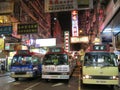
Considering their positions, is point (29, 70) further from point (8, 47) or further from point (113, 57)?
point (8, 47)

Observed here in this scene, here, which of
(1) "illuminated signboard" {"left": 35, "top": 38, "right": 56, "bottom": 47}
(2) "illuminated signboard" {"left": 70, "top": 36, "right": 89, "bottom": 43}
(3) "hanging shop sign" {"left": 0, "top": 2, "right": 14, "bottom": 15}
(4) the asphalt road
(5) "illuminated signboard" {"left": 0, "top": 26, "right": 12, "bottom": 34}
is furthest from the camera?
(2) "illuminated signboard" {"left": 70, "top": 36, "right": 89, "bottom": 43}

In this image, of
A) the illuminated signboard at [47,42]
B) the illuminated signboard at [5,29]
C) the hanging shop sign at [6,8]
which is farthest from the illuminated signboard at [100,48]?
the illuminated signboard at [47,42]

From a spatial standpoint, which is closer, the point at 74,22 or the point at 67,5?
the point at 67,5

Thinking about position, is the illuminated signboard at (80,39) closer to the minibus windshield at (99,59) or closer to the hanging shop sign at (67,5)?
the hanging shop sign at (67,5)

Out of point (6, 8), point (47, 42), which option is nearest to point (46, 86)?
point (6, 8)

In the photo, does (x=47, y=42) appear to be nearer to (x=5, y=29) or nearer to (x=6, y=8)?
(x=5, y=29)

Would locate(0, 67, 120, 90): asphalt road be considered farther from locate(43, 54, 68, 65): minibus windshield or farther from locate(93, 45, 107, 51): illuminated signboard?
locate(93, 45, 107, 51): illuminated signboard

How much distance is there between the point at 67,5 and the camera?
53.8ft

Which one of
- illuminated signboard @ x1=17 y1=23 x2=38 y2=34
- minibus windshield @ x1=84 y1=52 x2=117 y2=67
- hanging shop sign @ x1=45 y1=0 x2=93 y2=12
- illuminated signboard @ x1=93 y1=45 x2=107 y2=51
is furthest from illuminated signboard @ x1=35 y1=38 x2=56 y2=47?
minibus windshield @ x1=84 y1=52 x2=117 y2=67

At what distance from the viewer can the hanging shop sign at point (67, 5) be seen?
643 inches

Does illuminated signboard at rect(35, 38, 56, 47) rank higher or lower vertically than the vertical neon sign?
lower

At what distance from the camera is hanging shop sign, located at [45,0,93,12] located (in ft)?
53.6

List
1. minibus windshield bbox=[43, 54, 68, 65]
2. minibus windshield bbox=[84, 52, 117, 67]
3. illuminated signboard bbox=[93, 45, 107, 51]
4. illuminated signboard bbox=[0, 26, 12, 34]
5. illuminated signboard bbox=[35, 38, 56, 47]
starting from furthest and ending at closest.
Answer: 1. illuminated signboard bbox=[35, 38, 56, 47]
2. illuminated signboard bbox=[0, 26, 12, 34]
3. minibus windshield bbox=[43, 54, 68, 65]
4. illuminated signboard bbox=[93, 45, 107, 51]
5. minibus windshield bbox=[84, 52, 117, 67]

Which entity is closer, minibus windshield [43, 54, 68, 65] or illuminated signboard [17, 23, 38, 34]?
minibus windshield [43, 54, 68, 65]
